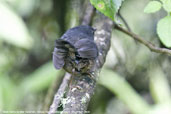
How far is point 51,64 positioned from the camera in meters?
4.29

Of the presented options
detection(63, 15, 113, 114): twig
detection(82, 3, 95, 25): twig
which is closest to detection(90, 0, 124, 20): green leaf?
detection(63, 15, 113, 114): twig

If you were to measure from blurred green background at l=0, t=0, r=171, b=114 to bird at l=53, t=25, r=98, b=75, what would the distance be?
963mm

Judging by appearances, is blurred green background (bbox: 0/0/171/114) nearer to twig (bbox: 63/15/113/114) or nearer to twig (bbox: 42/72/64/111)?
twig (bbox: 42/72/64/111)

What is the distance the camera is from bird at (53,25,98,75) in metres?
2.78

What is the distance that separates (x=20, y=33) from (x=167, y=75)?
9.78 feet

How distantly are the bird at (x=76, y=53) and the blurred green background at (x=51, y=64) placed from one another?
96cm

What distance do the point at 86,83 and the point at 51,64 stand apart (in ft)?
5.59

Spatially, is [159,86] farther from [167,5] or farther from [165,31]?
[167,5]

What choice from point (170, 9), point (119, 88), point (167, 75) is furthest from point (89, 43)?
point (167, 75)

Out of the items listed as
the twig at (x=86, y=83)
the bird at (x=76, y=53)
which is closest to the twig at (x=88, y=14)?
the twig at (x=86, y=83)

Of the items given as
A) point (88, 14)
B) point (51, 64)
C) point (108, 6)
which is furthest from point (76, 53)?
point (51, 64)

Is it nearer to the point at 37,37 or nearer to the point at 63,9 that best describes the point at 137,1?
the point at 63,9

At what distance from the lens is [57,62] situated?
2805 millimetres

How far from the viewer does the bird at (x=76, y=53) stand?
278cm
